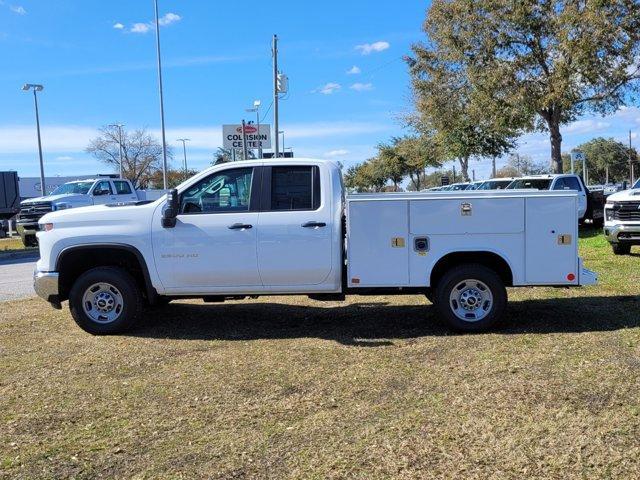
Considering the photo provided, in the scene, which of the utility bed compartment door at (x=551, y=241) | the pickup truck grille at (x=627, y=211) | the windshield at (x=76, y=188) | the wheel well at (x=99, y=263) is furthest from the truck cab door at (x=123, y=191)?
the utility bed compartment door at (x=551, y=241)

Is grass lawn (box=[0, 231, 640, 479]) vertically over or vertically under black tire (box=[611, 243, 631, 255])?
under

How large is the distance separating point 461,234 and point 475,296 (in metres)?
0.72

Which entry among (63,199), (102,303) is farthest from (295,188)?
(63,199)

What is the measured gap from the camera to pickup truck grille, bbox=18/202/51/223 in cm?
2028

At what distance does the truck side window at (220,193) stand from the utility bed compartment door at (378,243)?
3.92ft

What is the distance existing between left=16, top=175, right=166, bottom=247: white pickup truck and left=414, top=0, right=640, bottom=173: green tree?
1153cm

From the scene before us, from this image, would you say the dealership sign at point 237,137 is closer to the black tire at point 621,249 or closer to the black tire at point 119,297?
the black tire at point 621,249

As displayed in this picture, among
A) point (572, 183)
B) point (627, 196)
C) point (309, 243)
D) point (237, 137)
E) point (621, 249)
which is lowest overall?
point (621, 249)

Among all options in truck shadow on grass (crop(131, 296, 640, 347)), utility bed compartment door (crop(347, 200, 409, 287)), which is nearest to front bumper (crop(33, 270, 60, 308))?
truck shadow on grass (crop(131, 296, 640, 347))

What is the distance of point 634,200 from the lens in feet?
37.6

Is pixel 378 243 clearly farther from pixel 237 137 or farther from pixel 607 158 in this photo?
pixel 607 158

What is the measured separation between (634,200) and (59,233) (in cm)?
991

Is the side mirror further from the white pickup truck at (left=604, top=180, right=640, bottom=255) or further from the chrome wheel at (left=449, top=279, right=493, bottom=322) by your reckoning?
the white pickup truck at (left=604, top=180, right=640, bottom=255)

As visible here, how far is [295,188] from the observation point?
6.76 meters
